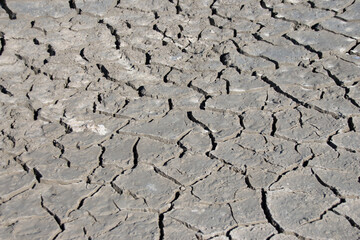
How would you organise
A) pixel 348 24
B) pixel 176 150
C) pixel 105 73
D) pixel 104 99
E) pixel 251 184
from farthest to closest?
pixel 348 24 → pixel 105 73 → pixel 104 99 → pixel 176 150 → pixel 251 184

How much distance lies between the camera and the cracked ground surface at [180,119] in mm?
3014

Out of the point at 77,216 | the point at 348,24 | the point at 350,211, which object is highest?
the point at 348,24

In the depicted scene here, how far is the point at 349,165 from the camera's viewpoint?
3.31m

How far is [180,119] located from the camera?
12.3 ft

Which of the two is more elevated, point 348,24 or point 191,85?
point 348,24

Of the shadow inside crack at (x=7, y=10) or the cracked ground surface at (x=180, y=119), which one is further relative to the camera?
the shadow inside crack at (x=7, y=10)

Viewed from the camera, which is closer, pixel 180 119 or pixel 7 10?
pixel 180 119

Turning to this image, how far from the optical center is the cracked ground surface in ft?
9.89

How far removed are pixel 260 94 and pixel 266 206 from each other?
113 centimetres

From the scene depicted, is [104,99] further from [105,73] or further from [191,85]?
[191,85]

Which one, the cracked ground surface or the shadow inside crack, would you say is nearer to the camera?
the cracked ground surface

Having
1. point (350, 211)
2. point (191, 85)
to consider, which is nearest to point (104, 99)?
point (191, 85)

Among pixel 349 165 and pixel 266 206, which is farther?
pixel 349 165

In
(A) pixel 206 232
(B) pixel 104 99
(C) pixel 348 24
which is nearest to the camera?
(A) pixel 206 232
